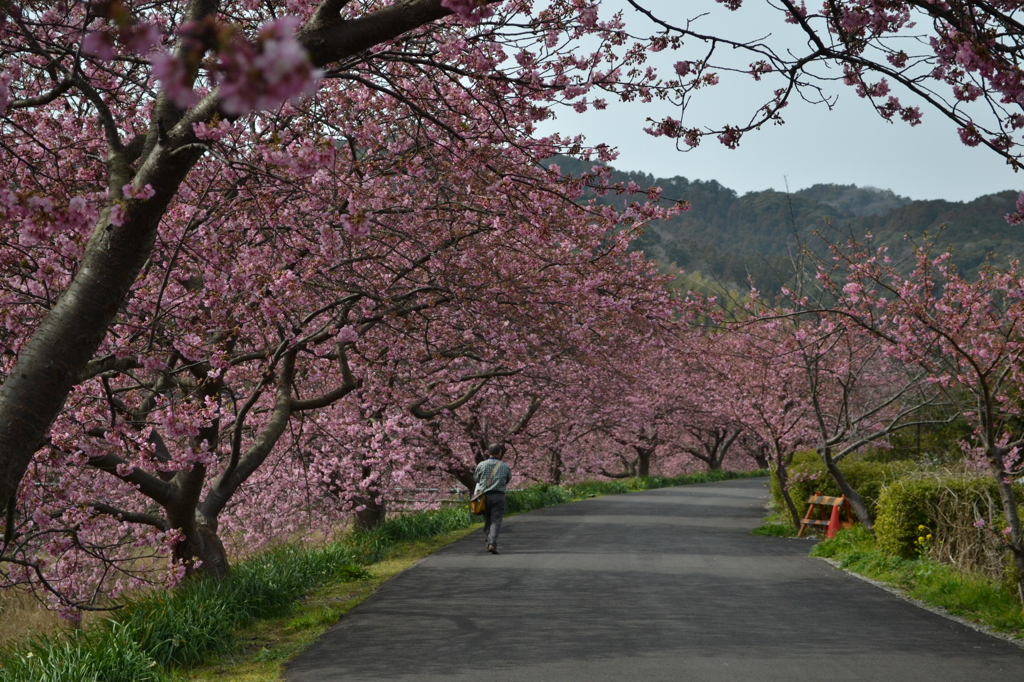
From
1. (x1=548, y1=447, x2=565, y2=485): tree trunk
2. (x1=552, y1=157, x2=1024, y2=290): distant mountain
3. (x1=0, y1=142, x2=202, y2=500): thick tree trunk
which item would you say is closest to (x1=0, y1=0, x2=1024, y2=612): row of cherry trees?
(x1=0, y1=142, x2=202, y2=500): thick tree trunk

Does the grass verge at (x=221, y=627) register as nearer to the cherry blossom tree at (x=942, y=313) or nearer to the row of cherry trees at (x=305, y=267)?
the row of cherry trees at (x=305, y=267)

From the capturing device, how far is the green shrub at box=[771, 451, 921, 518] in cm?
1658

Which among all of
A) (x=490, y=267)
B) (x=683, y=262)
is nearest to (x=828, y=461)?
(x=490, y=267)

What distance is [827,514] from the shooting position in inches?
765

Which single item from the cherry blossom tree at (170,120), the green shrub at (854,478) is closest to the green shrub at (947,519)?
the green shrub at (854,478)

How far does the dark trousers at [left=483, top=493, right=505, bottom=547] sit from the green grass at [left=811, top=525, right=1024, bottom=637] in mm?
5594

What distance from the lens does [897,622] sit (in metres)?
9.39

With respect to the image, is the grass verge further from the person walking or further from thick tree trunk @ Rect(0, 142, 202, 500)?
thick tree trunk @ Rect(0, 142, 202, 500)

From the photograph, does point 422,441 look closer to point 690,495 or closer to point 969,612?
point 969,612

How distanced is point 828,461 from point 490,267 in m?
7.10

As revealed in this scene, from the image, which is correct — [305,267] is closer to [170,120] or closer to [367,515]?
[170,120]

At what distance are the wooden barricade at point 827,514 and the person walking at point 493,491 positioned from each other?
628cm

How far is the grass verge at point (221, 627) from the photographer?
6824 mm

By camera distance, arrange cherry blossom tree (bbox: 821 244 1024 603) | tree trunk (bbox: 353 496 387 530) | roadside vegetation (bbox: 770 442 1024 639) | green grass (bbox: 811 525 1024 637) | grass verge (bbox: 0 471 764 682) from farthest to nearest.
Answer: tree trunk (bbox: 353 496 387 530) < cherry blossom tree (bbox: 821 244 1024 603) < roadside vegetation (bbox: 770 442 1024 639) < green grass (bbox: 811 525 1024 637) < grass verge (bbox: 0 471 764 682)
